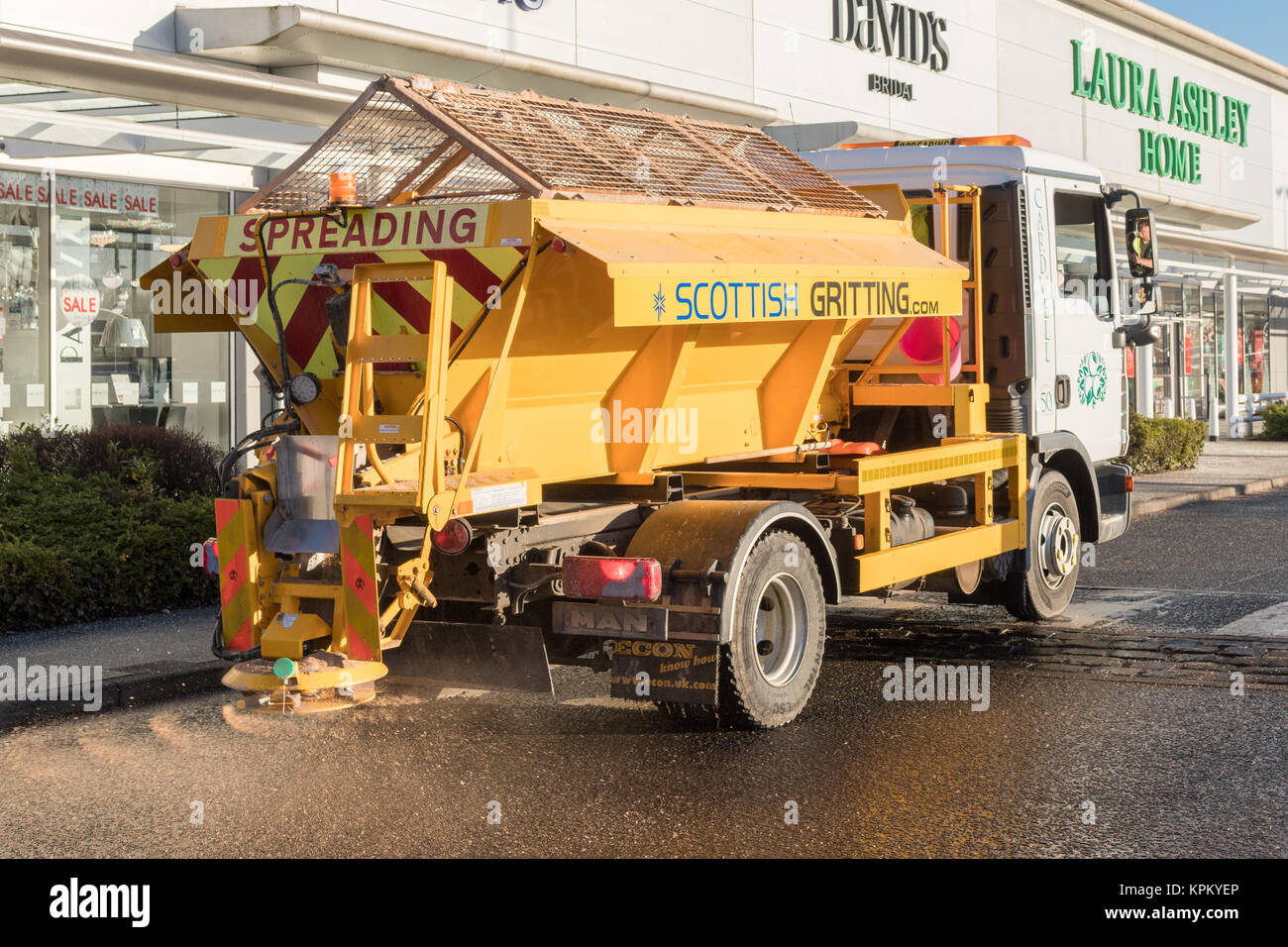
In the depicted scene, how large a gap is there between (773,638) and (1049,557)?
10.7 feet

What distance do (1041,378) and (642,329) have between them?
11.9ft

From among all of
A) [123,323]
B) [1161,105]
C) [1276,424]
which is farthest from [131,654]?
[1161,105]

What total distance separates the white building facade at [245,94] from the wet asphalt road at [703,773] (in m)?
2.87

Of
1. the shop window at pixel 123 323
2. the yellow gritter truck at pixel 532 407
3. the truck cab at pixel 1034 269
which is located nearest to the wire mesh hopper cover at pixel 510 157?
the yellow gritter truck at pixel 532 407

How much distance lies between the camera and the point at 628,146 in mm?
7344

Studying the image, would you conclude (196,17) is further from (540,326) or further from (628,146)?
(540,326)

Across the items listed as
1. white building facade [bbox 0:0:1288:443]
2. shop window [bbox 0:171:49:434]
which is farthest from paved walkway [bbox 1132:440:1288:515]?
shop window [bbox 0:171:49:434]

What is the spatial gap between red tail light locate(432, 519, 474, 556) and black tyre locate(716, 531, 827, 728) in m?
1.22

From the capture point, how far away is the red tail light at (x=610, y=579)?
253 inches

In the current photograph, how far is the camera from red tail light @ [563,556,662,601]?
641cm

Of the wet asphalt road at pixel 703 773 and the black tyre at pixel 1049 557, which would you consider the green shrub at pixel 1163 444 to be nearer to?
the black tyre at pixel 1049 557

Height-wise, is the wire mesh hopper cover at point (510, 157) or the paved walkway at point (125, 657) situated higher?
the wire mesh hopper cover at point (510, 157)

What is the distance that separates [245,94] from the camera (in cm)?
1278
